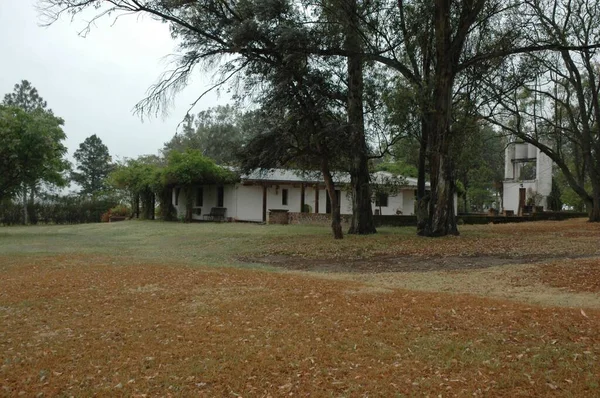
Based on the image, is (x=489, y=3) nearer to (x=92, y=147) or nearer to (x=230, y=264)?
(x=230, y=264)

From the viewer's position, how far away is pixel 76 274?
36.5 feet

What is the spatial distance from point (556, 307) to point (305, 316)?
12.3ft

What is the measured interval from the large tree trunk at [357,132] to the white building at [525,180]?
75.8 feet

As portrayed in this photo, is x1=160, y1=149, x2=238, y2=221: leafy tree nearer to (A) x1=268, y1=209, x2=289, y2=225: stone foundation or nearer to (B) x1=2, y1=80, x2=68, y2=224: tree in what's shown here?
(A) x1=268, y1=209, x2=289, y2=225: stone foundation

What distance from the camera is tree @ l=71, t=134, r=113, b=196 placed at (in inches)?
2586

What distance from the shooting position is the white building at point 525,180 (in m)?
40.4

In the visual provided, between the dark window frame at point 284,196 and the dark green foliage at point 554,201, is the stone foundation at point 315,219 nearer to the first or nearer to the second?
the dark window frame at point 284,196

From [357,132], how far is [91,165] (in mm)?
57502

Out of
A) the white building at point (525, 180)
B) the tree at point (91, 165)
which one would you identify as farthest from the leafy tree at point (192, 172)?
the tree at point (91, 165)

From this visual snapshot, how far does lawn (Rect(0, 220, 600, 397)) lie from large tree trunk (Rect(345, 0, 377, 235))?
7.03m

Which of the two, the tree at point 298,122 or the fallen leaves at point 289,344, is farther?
the tree at point 298,122

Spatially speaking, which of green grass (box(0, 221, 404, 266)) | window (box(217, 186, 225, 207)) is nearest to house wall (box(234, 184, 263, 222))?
window (box(217, 186, 225, 207))

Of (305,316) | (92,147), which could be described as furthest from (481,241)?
(92,147)

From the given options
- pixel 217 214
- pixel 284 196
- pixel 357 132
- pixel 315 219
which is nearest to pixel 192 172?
pixel 217 214
